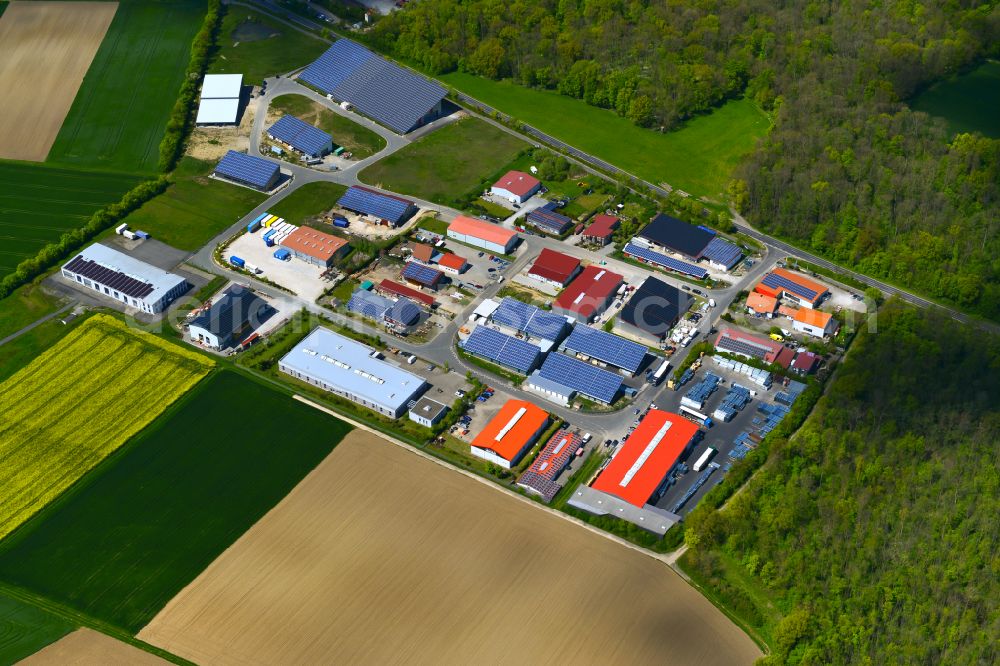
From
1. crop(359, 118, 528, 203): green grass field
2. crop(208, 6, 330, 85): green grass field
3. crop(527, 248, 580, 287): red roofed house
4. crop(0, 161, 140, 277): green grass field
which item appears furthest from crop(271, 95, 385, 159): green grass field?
crop(527, 248, 580, 287): red roofed house

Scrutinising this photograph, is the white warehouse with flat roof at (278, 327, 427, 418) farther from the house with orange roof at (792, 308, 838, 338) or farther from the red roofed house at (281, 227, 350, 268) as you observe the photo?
the house with orange roof at (792, 308, 838, 338)

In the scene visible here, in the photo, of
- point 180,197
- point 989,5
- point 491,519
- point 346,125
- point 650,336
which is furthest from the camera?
point 989,5

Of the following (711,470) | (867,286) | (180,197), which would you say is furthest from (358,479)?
(867,286)

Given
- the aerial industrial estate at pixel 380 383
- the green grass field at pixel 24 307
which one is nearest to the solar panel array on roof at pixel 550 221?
the aerial industrial estate at pixel 380 383

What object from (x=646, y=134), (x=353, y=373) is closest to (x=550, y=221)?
(x=646, y=134)

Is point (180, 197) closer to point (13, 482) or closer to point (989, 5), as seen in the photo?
point (13, 482)
